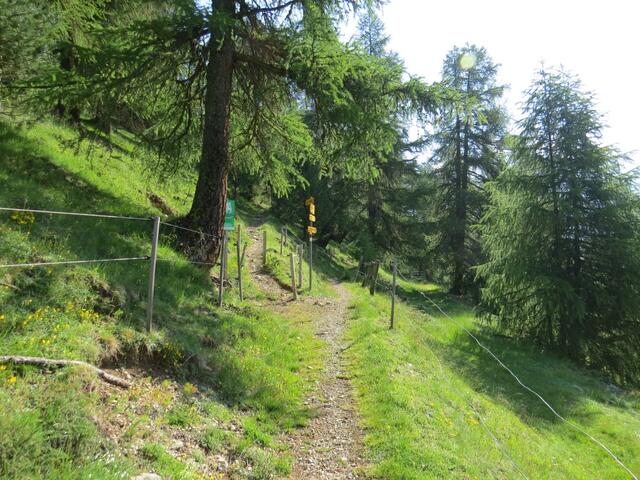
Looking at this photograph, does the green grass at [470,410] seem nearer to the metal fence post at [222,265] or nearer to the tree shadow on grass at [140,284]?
the tree shadow on grass at [140,284]

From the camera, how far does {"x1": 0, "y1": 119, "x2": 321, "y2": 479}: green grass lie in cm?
336

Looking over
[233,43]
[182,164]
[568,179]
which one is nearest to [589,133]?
[568,179]

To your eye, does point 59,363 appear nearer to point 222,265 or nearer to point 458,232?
point 222,265

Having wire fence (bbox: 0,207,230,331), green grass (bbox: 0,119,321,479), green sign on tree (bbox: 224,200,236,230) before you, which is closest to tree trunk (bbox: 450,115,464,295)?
→ green grass (bbox: 0,119,321,479)

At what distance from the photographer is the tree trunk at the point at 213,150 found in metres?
9.80

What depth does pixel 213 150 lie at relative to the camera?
32.4 feet

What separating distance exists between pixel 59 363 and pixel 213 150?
6.72m

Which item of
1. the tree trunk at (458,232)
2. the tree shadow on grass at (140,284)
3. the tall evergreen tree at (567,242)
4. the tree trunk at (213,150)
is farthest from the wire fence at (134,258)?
the tree trunk at (458,232)

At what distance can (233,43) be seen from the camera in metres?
9.88

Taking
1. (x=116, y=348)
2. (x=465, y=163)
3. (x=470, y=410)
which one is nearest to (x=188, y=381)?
(x=116, y=348)

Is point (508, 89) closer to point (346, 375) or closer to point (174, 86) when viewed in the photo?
point (174, 86)

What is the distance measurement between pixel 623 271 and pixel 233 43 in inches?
612

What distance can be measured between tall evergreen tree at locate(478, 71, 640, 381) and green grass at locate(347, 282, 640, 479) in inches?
73.9

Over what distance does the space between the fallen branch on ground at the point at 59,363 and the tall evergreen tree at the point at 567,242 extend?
14.9 metres
